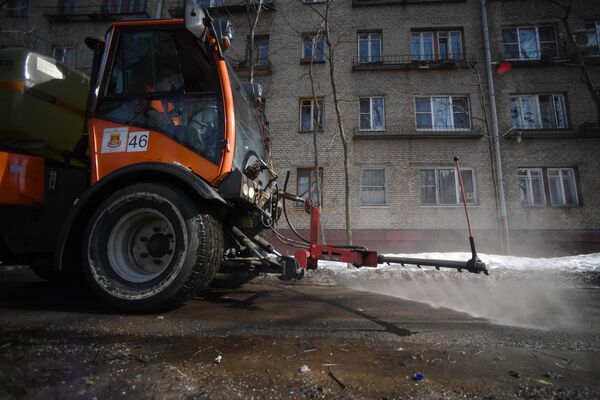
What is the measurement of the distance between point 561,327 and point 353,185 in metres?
11.2

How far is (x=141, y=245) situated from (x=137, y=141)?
41.5 inches

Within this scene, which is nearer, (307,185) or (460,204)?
(460,204)

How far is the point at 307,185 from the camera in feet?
47.4

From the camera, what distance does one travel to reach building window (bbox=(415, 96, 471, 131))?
1433 centimetres

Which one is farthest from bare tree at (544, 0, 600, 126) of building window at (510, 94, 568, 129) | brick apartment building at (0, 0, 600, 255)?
building window at (510, 94, 568, 129)

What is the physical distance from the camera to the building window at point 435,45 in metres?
15.0

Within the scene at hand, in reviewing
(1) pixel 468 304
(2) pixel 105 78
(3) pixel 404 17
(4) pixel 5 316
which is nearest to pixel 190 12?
(2) pixel 105 78

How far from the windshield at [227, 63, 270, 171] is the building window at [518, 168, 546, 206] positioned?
13.0 metres

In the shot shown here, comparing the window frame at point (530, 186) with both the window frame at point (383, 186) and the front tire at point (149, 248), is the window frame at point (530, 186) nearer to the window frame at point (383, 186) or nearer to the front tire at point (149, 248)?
the window frame at point (383, 186)

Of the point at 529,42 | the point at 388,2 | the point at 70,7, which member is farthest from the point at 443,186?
the point at 70,7

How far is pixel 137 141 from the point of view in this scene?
11.0ft

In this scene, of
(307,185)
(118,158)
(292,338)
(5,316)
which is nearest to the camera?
(292,338)

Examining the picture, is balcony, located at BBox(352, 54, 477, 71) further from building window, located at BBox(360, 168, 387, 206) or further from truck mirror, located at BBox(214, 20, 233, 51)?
truck mirror, located at BBox(214, 20, 233, 51)

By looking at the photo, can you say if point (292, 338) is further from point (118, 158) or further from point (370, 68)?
point (370, 68)
